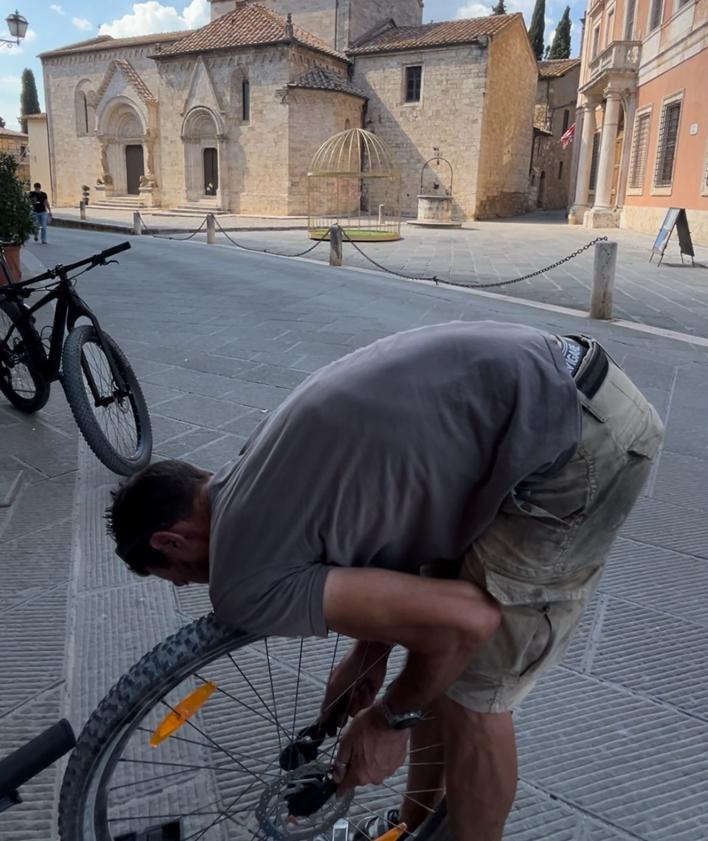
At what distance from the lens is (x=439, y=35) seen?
97.5 ft

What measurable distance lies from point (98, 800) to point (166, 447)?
2779 mm

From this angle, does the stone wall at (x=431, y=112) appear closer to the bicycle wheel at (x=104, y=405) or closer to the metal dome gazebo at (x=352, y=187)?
the metal dome gazebo at (x=352, y=187)

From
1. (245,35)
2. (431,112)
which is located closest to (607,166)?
(431,112)

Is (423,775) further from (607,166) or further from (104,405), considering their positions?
(607,166)

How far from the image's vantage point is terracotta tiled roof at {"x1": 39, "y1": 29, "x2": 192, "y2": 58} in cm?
3422

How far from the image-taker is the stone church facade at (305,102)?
28.6m

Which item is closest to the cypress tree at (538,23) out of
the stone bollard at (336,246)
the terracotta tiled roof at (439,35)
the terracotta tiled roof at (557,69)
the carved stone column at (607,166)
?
the terracotta tiled roof at (557,69)

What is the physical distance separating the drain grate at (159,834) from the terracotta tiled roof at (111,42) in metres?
38.0

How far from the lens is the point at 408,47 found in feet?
95.9

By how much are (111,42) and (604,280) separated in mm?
36646

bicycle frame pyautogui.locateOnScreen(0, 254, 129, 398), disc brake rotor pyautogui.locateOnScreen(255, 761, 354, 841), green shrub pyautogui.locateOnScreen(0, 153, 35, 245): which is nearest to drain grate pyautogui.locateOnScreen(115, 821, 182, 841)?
disc brake rotor pyautogui.locateOnScreen(255, 761, 354, 841)

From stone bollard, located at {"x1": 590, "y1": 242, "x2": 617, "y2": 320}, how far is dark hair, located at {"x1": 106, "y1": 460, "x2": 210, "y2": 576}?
7.28 metres

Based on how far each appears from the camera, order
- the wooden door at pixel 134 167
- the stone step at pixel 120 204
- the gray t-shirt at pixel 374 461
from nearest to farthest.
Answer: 1. the gray t-shirt at pixel 374 461
2. the stone step at pixel 120 204
3. the wooden door at pixel 134 167

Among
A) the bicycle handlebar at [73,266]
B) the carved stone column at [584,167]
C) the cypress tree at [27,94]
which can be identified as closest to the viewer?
the bicycle handlebar at [73,266]
